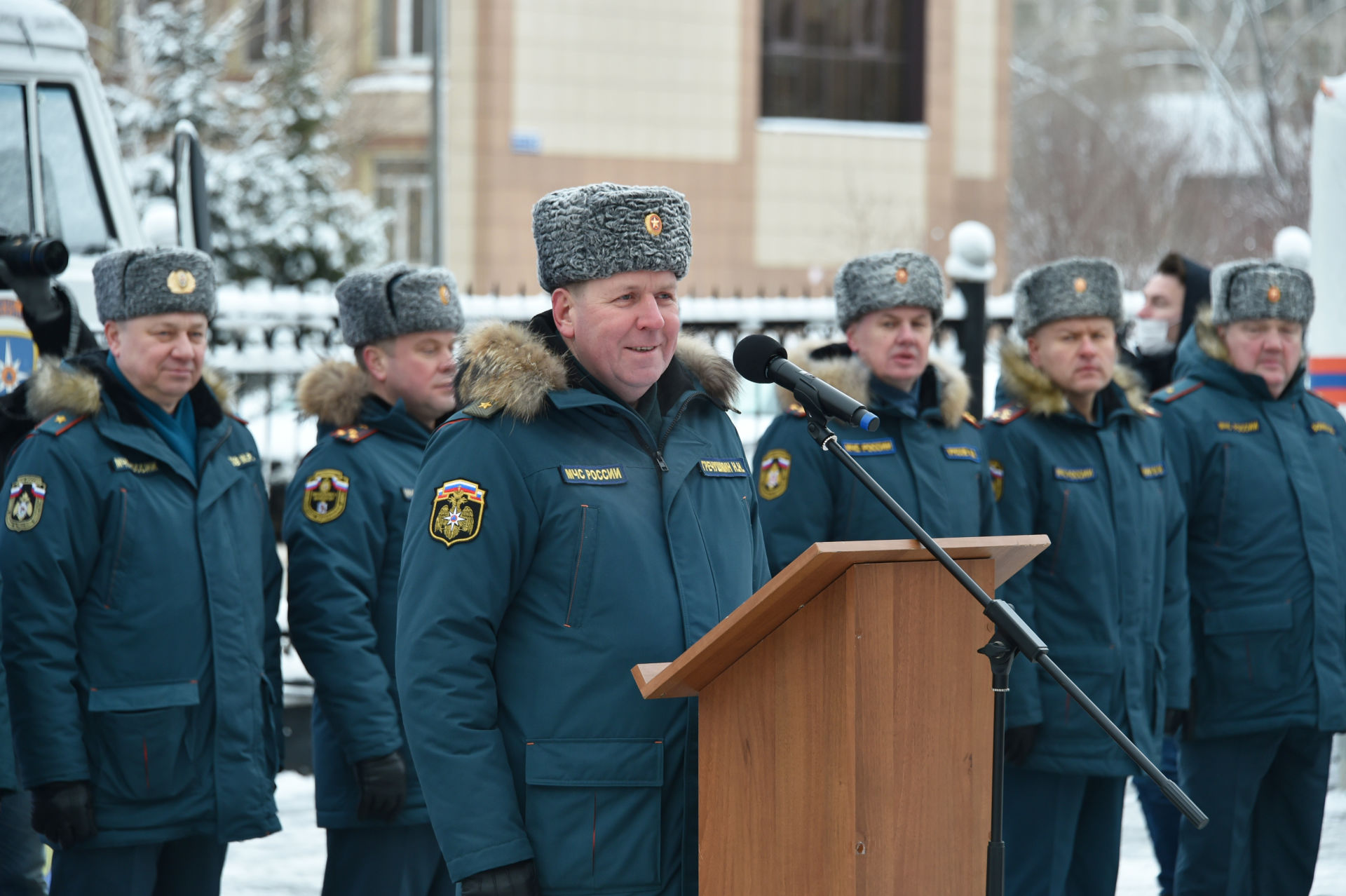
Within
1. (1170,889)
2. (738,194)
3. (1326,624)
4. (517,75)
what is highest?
(517,75)

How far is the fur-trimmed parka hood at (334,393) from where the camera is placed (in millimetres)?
4910

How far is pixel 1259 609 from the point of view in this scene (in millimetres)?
5395

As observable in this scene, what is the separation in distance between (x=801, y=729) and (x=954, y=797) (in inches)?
11.8

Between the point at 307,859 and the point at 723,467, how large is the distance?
4023mm

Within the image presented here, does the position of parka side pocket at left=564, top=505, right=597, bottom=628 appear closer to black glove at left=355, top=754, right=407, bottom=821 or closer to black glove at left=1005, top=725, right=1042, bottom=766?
black glove at left=355, top=754, right=407, bottom=821

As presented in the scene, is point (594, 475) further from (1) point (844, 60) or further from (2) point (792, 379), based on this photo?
(1) point (844, 60)

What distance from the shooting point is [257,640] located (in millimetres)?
4426

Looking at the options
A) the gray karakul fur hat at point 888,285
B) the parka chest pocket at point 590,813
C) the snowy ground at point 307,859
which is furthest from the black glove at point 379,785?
the gray karakul fur hat at point 888,285

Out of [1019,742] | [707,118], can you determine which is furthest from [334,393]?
[707,118]

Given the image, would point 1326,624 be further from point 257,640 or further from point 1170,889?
point 257,640

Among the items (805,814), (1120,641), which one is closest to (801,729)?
(805,814)

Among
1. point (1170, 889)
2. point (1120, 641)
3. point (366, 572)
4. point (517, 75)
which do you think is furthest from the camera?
point (517, 75)

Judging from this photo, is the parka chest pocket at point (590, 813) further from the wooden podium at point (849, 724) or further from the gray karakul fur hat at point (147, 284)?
the gray karakul fur hat at point (147, 284)

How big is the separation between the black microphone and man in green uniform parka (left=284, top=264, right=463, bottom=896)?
4.92 feet
